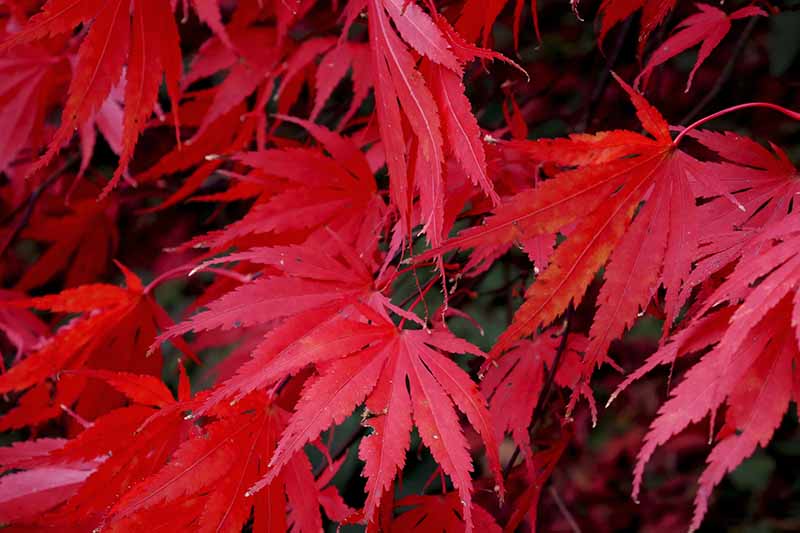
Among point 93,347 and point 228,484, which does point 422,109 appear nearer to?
point 228,484

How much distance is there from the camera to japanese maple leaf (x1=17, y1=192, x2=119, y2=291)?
1.19m

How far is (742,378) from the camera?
49 centimetres

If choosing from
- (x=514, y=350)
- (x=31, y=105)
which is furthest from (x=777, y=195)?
(x=31, y=105)

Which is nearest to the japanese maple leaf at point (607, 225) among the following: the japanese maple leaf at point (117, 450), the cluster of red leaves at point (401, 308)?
the cluster of red leaves at point (401, 308)

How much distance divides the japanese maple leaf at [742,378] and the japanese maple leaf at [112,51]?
1.59 ft

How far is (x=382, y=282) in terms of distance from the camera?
66 cm

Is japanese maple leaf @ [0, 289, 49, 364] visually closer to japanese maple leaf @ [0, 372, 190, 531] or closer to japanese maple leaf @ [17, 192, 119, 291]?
japanese maple leaf @ [17, 192, 119, 291]

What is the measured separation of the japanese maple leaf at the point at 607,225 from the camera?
0.50 metres

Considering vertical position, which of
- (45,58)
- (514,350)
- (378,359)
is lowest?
(514,350)

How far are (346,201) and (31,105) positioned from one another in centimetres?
51

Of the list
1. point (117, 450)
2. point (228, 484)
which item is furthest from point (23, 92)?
point (228, 484)

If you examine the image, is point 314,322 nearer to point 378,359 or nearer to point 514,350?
point 378,359

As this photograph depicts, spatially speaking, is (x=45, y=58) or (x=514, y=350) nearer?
(x=514, y=350)

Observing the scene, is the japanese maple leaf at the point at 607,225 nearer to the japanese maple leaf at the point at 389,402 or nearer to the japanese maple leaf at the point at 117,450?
the japanese maple leaf at the point at 389,402
